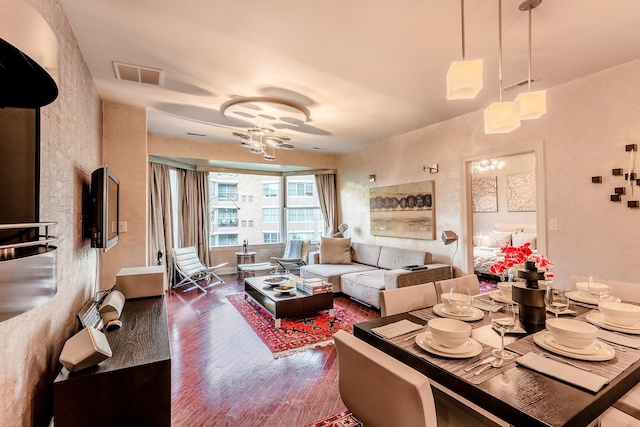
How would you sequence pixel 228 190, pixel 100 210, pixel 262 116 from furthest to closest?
1. pixel 228 190
2. pixel 262 116
3. pixel 100 210

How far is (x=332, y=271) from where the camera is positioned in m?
4.81

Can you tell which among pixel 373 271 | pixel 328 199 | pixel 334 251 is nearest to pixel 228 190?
pixel 328 199

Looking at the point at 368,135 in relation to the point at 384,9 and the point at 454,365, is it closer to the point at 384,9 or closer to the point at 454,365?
the point at 384,9

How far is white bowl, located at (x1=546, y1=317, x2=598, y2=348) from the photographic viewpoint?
1254 millimetres

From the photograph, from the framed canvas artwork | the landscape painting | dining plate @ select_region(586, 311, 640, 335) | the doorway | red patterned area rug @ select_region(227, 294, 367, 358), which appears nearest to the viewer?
dining plate @ select_region(586, 311, 640, 335)

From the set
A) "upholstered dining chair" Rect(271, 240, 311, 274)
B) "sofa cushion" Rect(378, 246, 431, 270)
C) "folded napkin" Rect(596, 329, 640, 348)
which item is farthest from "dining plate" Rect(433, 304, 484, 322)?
"upholstered dining chair" Rect(271, 240, 311, 274)

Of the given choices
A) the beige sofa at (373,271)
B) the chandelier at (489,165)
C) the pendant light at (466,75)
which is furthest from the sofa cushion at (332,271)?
the chandelier at (489,165)

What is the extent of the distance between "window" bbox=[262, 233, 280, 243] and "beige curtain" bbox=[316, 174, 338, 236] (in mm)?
1298

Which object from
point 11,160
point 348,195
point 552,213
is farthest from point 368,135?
point 11,160

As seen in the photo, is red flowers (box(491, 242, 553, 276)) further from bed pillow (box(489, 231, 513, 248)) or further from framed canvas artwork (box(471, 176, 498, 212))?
framed canvas artwork (box(471, 176, 498, 212))

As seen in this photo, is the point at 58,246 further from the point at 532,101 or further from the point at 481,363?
the point at 532,101

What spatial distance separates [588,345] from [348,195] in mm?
5216

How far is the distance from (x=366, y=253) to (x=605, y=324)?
3.92 m

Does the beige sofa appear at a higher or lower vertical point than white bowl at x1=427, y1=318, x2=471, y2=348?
lower
